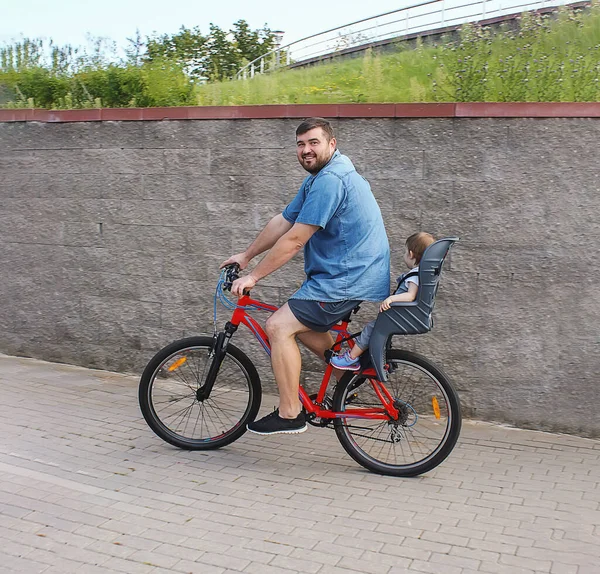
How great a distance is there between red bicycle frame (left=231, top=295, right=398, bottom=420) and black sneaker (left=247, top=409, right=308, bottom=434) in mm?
Result: 95

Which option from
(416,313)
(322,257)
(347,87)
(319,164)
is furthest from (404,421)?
(347,87)

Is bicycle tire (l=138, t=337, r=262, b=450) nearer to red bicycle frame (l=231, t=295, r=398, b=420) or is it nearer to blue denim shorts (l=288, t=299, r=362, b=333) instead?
red bicycle frame (l=231, t=295, r=398, b=420)

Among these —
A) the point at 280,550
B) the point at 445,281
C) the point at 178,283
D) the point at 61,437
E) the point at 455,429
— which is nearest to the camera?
the point at 280,550

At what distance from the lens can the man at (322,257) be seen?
5.00m

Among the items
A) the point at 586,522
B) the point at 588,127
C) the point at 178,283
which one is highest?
the point at 588,127

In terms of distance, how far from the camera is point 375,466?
5172 millimetres

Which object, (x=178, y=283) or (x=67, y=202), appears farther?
(x=67, y=202)

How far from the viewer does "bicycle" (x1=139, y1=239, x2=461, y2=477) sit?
504 cm

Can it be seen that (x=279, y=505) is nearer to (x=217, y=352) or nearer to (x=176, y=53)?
(x=217, y=352)

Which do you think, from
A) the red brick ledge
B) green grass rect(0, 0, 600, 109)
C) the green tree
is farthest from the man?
the green tree

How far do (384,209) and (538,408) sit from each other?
71.0 inches

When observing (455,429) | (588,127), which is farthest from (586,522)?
(588,127)

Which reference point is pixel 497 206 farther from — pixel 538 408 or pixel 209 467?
pixel 209 467

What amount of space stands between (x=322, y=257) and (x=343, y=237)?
7.5 inches
